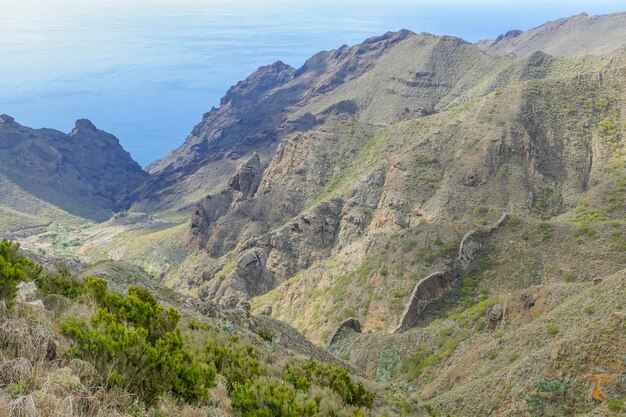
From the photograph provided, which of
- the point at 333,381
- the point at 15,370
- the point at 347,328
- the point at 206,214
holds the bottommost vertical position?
the point at 347,328

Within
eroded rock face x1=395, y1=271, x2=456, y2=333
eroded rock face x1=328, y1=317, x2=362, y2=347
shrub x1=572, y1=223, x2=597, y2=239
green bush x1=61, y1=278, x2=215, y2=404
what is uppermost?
green bush x1=61, y1=278, x2=215, y2=404

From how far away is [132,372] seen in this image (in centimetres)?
881

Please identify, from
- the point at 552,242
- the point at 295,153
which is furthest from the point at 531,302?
the point at 295,153

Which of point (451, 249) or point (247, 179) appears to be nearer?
point (451, 249)

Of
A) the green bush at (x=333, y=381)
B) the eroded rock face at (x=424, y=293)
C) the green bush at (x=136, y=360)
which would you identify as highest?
the green bush at (x=136, y=360)

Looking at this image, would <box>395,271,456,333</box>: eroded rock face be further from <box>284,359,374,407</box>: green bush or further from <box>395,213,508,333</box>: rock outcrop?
<box>284,359,374,407</box>: green bush

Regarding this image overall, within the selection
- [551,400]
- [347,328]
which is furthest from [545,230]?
[551,400]

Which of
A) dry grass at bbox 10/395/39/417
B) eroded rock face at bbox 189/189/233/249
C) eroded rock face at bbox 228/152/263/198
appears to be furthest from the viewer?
eroded rock face at bbox 228/152/263/198

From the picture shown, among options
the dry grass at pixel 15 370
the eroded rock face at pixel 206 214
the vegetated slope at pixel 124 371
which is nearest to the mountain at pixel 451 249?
the eroded rock face at pixel 206 214

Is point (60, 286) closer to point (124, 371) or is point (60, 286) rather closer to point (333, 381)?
point (124, 371)

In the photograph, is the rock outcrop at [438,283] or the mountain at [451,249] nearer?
the mountain at [451,249]

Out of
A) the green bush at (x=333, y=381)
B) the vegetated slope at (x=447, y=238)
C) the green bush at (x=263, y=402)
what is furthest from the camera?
the vegetated slope at (x=447, y=238)

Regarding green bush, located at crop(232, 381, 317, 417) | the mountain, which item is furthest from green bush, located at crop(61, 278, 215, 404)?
the mountain

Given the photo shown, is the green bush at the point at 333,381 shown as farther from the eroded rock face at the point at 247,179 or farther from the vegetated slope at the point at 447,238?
the eroded rock face at the point at 247,179
